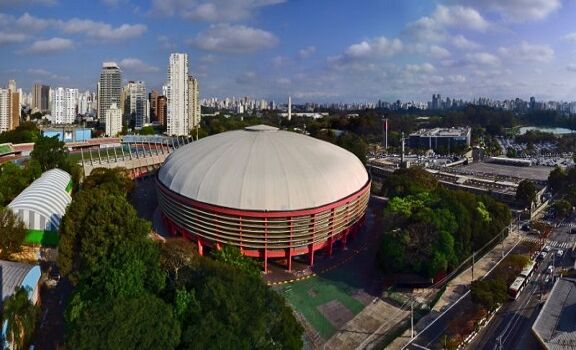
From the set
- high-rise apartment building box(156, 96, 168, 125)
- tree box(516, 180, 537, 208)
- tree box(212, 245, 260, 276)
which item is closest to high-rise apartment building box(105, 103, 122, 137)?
high-rise apartment building box(156, 96, 168, 125)

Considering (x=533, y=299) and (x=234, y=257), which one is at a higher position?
(x=234, y=257)

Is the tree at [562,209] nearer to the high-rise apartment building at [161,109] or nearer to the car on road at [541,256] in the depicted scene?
the car on road at [541,256]

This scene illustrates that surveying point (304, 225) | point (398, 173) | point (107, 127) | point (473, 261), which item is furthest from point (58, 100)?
point (473, 261)

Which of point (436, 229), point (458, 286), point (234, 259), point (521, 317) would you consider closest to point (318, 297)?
point (234, 259)

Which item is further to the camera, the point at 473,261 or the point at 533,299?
the point at 473,261

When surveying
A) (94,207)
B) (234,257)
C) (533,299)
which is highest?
(94,207)

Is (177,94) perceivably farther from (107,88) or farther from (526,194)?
(526,194)

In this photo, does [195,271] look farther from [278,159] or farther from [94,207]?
[278,159]
